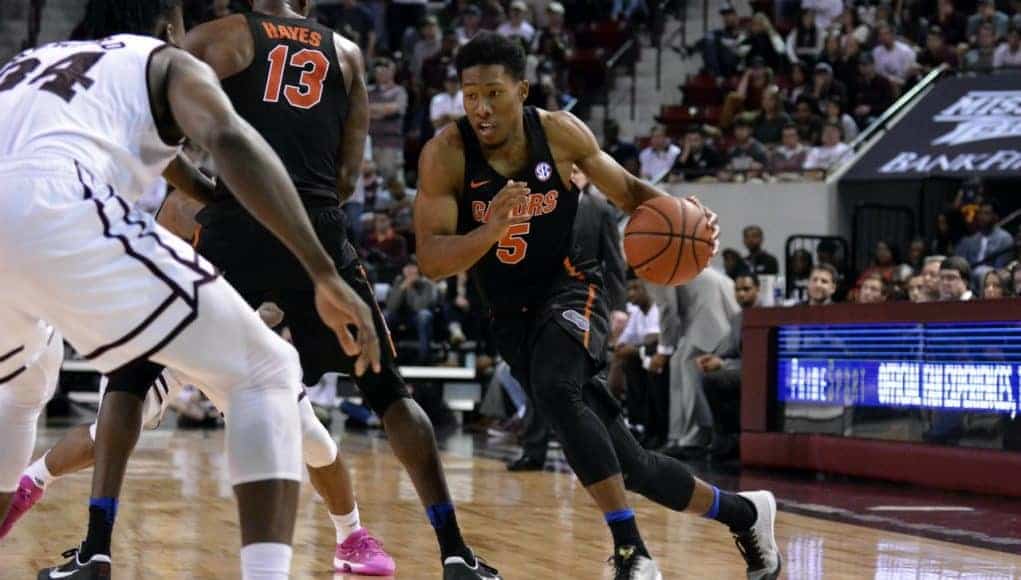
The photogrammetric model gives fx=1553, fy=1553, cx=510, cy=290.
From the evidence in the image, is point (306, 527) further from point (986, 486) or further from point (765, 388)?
point (765, 388)

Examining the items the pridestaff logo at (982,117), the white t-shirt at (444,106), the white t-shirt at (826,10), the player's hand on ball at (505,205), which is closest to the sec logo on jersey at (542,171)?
the player's hand on ball at (505,205)

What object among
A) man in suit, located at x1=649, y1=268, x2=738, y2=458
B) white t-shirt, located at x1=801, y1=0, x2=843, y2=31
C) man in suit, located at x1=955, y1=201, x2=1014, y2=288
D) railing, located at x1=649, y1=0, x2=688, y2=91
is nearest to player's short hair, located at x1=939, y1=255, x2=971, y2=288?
man in suit, located at x1=649, y1=268, x2=738, y2=458

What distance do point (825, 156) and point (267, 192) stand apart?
14.2 metres

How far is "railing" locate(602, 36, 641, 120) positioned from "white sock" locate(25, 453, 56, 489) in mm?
15083

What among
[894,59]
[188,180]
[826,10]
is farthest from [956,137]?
[188,180]

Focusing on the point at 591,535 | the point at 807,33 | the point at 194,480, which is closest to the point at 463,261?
the point at 591,535

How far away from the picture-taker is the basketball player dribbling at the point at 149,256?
3240 mm

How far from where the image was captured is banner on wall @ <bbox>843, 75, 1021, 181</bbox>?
15.5m

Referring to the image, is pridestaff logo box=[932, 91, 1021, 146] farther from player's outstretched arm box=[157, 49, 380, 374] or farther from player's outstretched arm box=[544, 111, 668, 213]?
player's outstretched arm box=[157, 49, 380, 374]

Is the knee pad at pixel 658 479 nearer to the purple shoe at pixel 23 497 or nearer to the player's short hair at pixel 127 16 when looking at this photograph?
the player's short hair at pixel 127 16

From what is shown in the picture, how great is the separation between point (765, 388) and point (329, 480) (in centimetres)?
601

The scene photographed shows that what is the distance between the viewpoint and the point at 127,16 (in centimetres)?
418

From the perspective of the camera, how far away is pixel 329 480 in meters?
5.39

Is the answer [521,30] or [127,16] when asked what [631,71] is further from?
[127,16]
